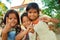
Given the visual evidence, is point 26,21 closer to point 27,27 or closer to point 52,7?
point 27,27

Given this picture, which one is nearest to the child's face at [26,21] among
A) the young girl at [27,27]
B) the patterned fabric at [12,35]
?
the young girl at [27,27]

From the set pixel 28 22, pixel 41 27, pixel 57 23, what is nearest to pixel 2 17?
pixel 28 22

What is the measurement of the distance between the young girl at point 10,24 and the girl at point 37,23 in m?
0.10

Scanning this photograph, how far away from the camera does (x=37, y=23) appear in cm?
119

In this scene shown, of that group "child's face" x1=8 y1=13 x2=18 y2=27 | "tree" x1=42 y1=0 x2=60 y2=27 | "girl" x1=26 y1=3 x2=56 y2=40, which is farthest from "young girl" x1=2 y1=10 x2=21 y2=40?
"tree" x1=42 y1=0 x2=60 y2=27

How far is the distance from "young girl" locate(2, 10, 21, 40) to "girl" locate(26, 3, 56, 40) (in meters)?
0.10

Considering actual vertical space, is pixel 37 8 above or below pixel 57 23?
above

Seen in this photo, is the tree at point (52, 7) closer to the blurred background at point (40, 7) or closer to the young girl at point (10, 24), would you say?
the blurred background at point (40, 7)

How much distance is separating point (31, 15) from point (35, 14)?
31 mm

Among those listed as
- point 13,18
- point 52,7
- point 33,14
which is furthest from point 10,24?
point 52,7

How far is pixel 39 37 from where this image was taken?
3.88 feet

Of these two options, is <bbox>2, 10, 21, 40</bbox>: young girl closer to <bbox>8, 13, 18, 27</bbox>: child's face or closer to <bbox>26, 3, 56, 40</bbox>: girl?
<bbox>8, 13, 18, 27</bbox>: child's face

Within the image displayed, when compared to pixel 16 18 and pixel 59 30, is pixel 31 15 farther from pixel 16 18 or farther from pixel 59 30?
pixel 59 30

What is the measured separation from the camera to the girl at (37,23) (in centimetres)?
118
